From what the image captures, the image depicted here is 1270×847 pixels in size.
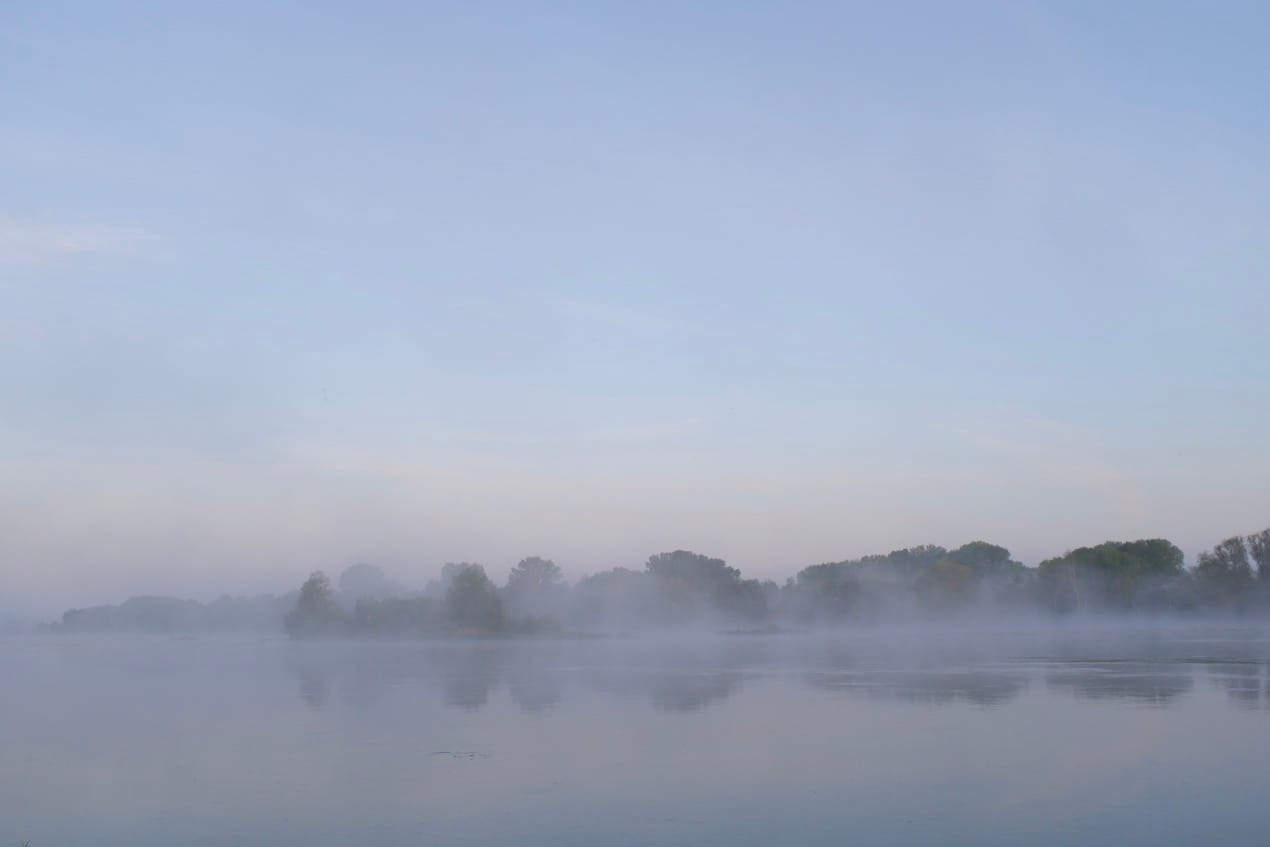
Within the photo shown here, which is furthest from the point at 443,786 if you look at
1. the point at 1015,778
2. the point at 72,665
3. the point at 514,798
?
the point at 72,665

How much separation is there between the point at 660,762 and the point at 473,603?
79.4 m

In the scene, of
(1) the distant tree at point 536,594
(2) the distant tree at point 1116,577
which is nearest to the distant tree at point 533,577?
(1) the distant tree at point 536,594

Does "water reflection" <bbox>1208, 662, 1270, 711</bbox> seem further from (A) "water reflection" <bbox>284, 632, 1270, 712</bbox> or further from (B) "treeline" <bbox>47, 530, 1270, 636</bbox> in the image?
(B) "treeline" <bbox>47, 530, 1270, 636</bbox>

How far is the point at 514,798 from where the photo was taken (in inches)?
539

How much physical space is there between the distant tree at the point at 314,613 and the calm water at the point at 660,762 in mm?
66532

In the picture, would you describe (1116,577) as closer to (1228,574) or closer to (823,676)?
(1228,574)

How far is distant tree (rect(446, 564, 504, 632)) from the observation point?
9356cm

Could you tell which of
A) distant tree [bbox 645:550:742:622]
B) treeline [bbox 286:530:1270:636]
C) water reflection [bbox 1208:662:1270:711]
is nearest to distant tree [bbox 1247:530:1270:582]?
treeline [bbox 286:530:1270:636]

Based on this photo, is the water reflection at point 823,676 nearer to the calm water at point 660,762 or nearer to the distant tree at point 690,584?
the calm water at point 660,762

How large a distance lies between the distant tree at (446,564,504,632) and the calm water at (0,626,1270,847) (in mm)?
62927

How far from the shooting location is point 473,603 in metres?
93.8

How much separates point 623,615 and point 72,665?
6913 cm

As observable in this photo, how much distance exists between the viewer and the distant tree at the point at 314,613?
96.6 meters

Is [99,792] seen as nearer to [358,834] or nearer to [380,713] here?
[358,834]
